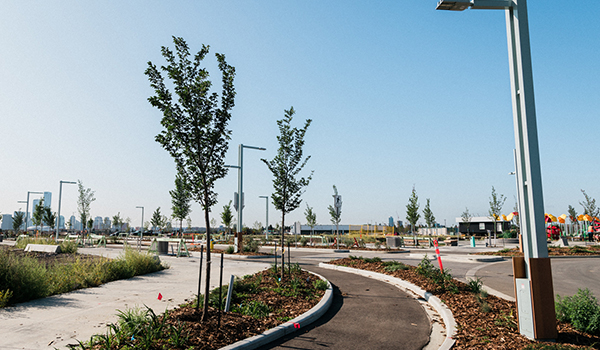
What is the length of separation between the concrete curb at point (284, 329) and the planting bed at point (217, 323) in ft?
0.49

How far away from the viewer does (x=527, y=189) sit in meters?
5.54

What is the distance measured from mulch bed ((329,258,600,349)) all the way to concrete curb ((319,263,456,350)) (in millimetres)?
100

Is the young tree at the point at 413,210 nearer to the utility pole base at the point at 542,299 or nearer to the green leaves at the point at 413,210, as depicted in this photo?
the green leaves at the point at 413,210

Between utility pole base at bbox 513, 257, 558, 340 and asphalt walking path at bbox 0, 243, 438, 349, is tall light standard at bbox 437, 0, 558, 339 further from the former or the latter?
asphalt walking path at bbox 0, 243, 438, 349

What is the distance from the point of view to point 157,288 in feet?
32.0

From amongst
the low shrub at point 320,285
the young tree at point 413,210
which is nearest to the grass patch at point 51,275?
the low shrub at point 320,285

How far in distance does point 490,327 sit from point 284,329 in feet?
11.0

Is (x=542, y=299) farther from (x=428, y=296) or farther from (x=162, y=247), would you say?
(x=162, y=247)

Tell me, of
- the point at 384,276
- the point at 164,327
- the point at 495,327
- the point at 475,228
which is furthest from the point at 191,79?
the point at 475,228

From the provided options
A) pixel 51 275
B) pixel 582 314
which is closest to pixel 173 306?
pixel 51 275

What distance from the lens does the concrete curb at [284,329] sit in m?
5.26

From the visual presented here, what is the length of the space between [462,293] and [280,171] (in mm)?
6313

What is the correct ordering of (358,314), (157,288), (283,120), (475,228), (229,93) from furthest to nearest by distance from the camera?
(475,228) → (283,120) → (157,288) → (358,314) → (229,93)

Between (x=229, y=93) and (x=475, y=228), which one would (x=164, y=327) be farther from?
(x=475, y=228)
